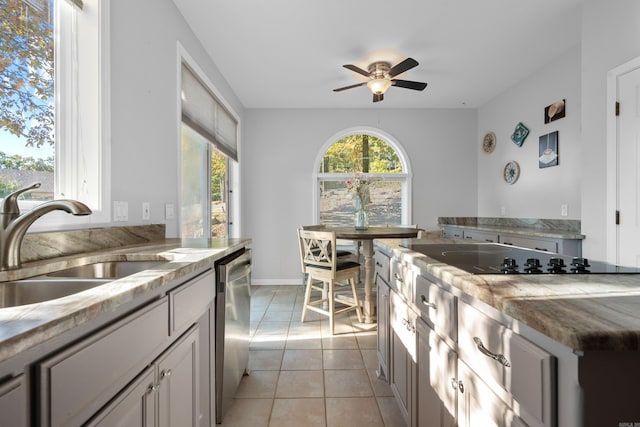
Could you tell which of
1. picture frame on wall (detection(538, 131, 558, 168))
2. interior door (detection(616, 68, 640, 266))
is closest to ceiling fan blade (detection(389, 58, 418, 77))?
interior door (detection(616, 68, 640, 266))

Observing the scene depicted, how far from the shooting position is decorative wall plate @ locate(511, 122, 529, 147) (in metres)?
3.56

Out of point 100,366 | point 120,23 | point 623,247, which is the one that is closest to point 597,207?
point 623,247

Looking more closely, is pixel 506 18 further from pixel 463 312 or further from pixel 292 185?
pixel 292 185

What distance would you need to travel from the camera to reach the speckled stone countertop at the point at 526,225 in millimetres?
2651

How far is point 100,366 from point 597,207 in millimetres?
2998

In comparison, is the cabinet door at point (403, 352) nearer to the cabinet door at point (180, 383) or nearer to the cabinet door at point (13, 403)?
the cabinet door at point (180, 383)

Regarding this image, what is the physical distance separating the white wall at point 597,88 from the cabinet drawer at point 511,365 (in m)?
2.09

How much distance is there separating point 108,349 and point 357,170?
4061 millimetres

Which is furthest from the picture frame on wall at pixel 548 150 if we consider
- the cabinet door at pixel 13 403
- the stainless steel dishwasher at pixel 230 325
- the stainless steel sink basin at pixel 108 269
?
the cabinet door at pixel 13 403

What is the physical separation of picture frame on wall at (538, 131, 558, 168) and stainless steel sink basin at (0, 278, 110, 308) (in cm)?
395

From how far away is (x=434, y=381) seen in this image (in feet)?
3.45

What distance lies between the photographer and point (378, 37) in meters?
2.66

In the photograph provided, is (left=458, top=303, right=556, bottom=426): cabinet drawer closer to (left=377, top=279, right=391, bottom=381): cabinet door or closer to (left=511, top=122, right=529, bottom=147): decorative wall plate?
(left=377, top=279, right=391, bottom=381): cabinet door

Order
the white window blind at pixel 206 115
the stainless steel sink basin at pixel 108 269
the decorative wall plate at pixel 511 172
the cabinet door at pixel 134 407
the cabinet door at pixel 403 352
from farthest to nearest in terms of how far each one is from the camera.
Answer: the decorative wall plate at pixel 511 172 → the white window blind at pixel 206 115 → the cabinet door at pixel 403 352 → the stainless steel sink basin at pixel 108 269 → the cabinet door at pixel 134 407
